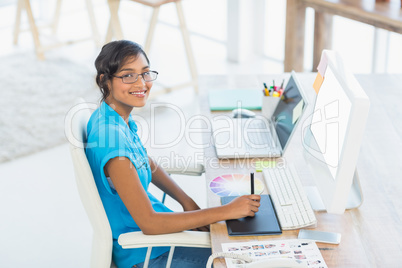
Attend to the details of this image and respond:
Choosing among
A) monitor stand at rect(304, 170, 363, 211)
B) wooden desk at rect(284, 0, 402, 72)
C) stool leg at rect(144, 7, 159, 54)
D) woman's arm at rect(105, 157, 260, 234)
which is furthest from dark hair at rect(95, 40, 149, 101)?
stool leg at rect(144, 7, 159, 54)

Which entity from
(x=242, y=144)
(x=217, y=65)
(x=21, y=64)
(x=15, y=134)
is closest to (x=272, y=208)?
(x=242, y=144)

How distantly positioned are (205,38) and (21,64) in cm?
170

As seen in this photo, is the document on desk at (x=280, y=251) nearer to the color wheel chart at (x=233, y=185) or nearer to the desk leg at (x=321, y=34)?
the color wheel chart at (x=233, y=185)

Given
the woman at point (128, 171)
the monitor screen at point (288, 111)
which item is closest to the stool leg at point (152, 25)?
the monitor screen at point (288, 111)

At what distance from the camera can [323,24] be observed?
134 inches

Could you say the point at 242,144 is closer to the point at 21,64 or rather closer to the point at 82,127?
the point at 82,127

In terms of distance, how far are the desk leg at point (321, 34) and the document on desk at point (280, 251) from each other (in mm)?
1986

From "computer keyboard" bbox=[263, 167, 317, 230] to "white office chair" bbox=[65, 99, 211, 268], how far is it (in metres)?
0.25

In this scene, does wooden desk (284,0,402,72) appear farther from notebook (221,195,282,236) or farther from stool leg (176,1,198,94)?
notebook (221,195,282,236)

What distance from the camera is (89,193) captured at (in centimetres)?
164

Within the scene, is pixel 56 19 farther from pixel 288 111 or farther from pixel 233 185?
pixel 233 185

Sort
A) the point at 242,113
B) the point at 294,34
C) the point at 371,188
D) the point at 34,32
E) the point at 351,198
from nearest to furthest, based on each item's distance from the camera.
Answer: the point at 351,198 < the point at 371,188 < the point at 242,113 < the point at 294,34 < the point at 34,32

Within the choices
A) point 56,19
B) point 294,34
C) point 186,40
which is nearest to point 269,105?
point 294,34

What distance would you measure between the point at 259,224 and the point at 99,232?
480 millimetres
